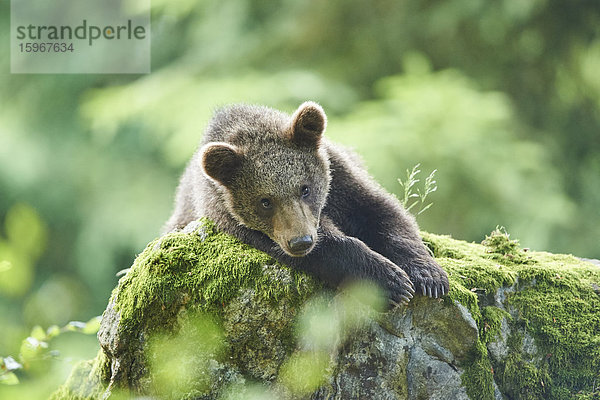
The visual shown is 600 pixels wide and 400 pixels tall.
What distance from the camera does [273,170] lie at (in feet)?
15.6

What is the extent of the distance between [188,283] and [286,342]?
0.75 m

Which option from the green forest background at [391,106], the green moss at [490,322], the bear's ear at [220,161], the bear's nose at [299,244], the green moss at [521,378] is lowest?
the green moss at [521,378]

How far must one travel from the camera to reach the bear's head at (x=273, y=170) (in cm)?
466

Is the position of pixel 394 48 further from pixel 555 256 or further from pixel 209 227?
pixel 209 227

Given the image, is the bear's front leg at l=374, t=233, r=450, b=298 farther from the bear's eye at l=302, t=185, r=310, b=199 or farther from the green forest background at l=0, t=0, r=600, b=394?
the green forest background at l=0, t=0, r=600, b=394

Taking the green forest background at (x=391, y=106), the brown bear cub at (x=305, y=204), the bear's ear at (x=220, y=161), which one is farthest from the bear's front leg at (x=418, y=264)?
the green forest background at (x=391, y=106)

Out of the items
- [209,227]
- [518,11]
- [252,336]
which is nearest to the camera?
[252,336]

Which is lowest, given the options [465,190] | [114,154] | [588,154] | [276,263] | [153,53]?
[276,263]

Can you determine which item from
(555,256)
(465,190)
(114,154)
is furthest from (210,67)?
(555,256)

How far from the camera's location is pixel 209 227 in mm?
4707

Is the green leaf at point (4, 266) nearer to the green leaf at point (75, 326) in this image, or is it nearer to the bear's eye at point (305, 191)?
the green leaf at point (75, 326)

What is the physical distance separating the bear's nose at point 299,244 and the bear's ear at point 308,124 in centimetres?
103

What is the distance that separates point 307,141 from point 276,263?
1178 mm

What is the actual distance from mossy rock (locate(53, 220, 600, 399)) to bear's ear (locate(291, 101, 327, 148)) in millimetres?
1045
